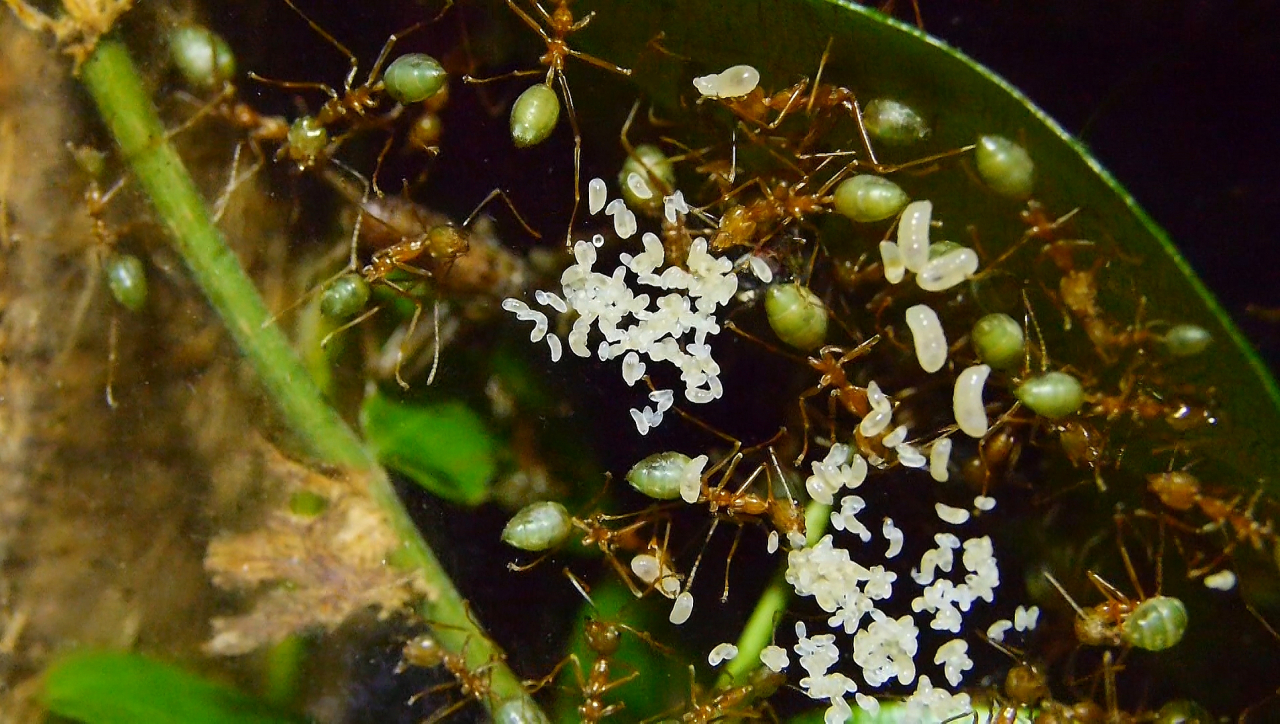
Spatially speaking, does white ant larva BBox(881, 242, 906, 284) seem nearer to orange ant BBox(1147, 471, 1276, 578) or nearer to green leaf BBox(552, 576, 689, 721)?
orange ant BBox(1147, 471, 1276, 578)

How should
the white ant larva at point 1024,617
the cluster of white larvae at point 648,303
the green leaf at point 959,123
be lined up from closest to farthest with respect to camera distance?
the green leaf at point 959,123, the cluster of white larvae at point 648,303, the white ant larva at point 1024,617

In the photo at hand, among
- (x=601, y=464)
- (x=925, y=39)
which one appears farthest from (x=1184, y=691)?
(x=925, y=39)

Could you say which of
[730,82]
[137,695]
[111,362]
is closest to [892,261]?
[730,82]

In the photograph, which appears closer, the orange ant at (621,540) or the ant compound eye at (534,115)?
the ant compound eye at (534,115)

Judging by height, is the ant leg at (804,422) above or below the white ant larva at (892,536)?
above

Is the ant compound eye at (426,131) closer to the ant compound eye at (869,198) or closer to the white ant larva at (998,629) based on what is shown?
the ant compound eye at (869,198)

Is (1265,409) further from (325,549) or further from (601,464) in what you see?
(325,549)

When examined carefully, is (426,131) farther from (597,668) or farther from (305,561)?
(597,668)

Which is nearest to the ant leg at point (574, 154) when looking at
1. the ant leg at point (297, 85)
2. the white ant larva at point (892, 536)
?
the ant leg at point (297, 85)
